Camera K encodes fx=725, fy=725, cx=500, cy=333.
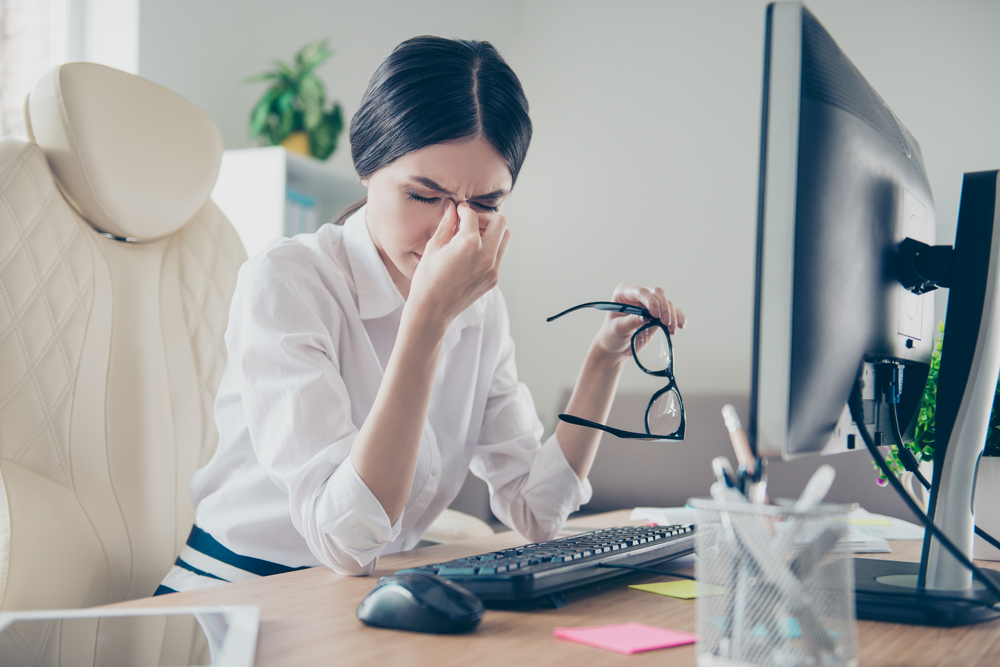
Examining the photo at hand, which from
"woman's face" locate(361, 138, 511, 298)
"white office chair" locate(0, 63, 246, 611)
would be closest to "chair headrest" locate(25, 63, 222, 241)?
"white office chair" locate(0, 63, 246, 611)

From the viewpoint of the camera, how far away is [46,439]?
0.90 metres

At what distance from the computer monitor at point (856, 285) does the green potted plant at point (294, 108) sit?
5.72 feet

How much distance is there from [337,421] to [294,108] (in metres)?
1.57

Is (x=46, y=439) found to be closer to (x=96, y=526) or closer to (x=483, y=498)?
(x=96, y=526)

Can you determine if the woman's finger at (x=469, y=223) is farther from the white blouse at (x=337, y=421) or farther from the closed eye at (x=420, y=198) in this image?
the white blouse at (x=337, y=421)

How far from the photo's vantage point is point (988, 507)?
0.82 metres

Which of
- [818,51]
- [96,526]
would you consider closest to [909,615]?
[818,51]

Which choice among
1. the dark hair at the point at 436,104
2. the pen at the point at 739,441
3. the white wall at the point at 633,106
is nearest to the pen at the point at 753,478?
the pen at the point at 739,441

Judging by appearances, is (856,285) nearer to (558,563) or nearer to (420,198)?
(558,563)

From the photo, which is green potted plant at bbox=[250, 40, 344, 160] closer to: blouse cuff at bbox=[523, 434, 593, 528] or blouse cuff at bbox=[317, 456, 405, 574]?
blouse cuff at bbox=[523, 434, 593, 528]

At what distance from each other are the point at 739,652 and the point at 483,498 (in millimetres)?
2044

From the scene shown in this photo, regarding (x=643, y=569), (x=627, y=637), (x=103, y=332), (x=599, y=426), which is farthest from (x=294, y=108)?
(x=627, y=637)

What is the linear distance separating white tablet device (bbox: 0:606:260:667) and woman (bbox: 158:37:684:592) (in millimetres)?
192

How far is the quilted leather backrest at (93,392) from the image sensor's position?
33.8 inches
